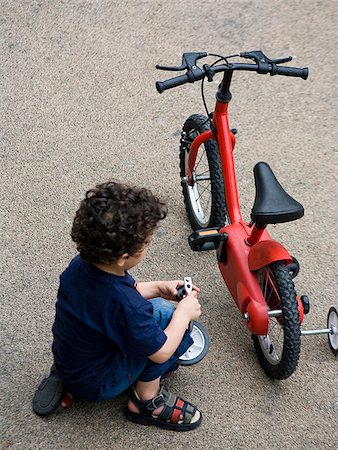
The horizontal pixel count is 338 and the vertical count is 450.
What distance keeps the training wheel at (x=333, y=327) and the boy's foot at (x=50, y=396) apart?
1.05 metres

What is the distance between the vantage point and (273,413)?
237 cm

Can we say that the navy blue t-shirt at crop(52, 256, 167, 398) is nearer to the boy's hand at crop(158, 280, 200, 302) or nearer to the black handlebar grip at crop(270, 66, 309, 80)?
the boy's hand at crop(158, 280, 200, 302)

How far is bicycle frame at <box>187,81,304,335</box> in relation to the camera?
2318 millimetres

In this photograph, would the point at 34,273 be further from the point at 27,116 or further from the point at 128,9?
Result: the point at 128,9

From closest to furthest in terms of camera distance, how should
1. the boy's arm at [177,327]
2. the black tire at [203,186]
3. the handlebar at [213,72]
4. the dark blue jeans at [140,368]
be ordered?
the boy's arm at [177,327] → the dark blue jeans at [140,368] → the handlebar at [213,72] → the black tire at [203,186]

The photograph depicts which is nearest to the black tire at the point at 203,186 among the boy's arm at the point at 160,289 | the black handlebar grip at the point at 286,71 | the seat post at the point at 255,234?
the seat post at the point at 255,234

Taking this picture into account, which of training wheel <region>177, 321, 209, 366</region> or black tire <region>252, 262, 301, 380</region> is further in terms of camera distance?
training wheel <region>177, 321, 209, 366</region>

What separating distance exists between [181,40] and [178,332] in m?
2.77

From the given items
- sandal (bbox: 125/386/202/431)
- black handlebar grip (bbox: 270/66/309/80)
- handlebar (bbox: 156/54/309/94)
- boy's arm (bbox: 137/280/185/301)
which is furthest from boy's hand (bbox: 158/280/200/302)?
black handlebar grip (bbox: 270/66/309/80)

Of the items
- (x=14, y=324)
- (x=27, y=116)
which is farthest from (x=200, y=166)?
(x=14, y=324)

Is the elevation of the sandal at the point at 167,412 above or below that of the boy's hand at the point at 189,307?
below

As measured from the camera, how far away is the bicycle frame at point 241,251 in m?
2.32

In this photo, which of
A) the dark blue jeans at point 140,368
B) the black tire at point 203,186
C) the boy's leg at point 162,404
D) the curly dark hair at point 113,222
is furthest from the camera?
the black tire at point 203,186

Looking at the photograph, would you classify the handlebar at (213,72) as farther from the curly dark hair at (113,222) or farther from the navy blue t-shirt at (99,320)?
the navy blue t-shirt at (99,320)
